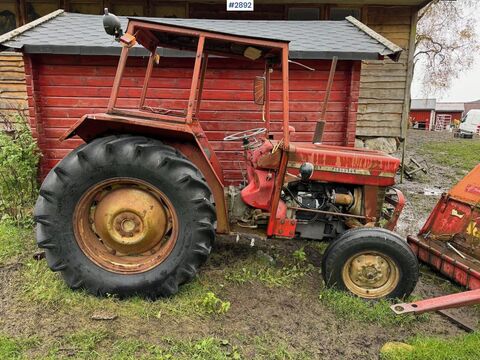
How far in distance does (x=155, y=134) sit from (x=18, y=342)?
5.48ft

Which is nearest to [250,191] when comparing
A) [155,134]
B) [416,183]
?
[155,134]

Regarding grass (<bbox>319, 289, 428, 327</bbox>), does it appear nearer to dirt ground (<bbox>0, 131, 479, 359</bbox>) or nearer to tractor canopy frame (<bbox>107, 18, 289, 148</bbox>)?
dirt ground (<bbox>0, 131, 479, 359</bbox>)

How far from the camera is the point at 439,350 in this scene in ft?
7.81

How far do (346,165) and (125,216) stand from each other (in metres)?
1.87

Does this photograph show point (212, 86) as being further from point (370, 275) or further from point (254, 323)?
point (254, 323)

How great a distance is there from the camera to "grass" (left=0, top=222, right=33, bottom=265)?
3551 mm

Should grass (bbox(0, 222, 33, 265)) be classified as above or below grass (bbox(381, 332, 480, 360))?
above

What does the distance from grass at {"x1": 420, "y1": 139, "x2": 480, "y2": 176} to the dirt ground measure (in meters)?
7.52

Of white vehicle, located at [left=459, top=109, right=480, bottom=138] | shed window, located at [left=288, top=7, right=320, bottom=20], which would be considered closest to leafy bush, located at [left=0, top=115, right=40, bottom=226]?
shed window, located at [left=288, top=7, right=320, bottom=20]

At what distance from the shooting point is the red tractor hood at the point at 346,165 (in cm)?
321

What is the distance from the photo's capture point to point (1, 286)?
302 centimetres

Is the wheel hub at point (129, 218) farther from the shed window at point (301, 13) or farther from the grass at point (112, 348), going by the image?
the shed window at point (301, 13)

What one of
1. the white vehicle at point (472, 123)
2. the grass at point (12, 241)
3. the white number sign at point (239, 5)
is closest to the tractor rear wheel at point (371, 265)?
the grass at point (12, 241)

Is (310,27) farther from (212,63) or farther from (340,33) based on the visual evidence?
(212,63)
